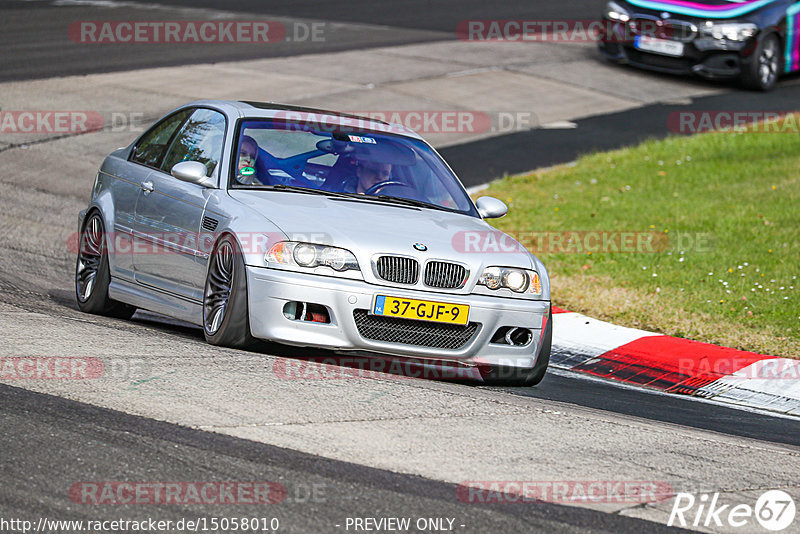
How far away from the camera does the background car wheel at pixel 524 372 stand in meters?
7.20

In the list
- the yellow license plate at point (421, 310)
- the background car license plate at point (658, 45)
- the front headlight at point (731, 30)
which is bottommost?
the background car license plate at point (658, 45)

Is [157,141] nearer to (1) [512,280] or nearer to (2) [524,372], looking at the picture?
(1) [512,280]

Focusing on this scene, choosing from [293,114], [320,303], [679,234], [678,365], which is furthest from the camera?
[679,234]

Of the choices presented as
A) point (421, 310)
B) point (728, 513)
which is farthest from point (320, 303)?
point (728, 513)

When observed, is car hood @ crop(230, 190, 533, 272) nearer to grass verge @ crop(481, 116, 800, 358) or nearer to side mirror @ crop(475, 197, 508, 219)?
side mirror @ crop(475, 197, 508, 219)

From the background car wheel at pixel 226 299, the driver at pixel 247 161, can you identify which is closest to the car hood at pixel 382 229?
the driver at pixel 247 161

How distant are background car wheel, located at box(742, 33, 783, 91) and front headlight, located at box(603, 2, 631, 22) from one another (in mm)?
2105

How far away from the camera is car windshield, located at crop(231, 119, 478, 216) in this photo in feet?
24.8

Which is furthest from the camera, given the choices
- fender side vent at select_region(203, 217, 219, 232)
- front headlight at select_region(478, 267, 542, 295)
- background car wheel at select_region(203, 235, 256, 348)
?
fender side vent at select_region(203, 217, 219, 232)

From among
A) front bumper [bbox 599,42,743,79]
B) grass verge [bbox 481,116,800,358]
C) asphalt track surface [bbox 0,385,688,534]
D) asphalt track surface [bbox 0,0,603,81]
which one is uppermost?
asphalt track surface [bbox 0,385,688,534]

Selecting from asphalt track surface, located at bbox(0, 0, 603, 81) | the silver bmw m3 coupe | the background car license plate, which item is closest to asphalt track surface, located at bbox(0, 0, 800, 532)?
the silver bmw m3 coupe

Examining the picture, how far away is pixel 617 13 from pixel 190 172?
14350 mm

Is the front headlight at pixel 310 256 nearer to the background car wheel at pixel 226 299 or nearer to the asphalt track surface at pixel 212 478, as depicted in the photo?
the background car wheel at pixel 226 299

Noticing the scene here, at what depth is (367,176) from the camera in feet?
25.4
